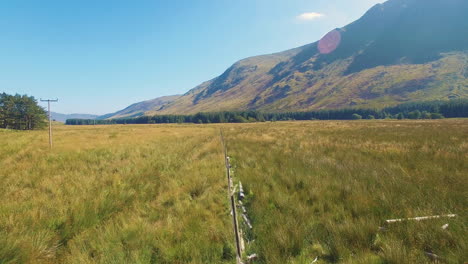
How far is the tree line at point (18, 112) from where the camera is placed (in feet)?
180

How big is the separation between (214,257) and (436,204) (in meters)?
4.50

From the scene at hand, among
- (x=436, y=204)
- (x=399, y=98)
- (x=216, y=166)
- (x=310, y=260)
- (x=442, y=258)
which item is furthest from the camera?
(x=399, y=98)

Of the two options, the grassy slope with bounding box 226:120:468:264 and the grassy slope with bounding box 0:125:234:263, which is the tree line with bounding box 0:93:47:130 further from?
the grassy slope with bounding box 226:120:468:264

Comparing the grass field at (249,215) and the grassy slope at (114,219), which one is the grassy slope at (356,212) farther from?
the grassy slope at (114,219)

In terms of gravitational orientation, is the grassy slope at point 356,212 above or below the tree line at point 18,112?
below

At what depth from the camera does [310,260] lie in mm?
2770

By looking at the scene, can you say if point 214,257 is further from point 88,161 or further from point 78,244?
point 88,161

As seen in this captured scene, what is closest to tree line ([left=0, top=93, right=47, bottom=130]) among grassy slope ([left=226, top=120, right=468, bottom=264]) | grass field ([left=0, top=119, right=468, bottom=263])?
grass field ([left=0, top=119, right=468, bottom=263])

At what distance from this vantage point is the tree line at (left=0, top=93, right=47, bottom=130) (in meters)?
54.8

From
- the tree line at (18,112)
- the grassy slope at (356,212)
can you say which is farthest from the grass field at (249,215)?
the tree line at (18,112)

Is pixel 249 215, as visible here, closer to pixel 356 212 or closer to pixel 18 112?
pixel 356 212

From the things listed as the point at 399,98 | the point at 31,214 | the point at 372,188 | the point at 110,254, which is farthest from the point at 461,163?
the point at 399,98

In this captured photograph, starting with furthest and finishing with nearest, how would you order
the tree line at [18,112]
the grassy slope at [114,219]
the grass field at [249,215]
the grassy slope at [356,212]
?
the tree line at [18,112], the grassy slope at [114,219], the grass field at [249,215], the grassy slope at [356,212]

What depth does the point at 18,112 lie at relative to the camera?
56.8 meters
